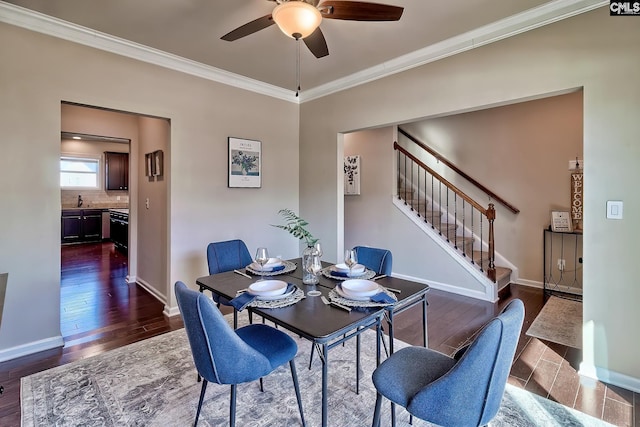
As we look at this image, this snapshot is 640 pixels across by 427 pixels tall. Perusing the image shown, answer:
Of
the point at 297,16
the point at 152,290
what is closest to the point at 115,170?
the point at 152,290

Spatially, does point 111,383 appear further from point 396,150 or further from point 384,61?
point 396,150

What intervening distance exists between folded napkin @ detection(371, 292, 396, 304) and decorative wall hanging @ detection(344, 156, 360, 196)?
3.63m

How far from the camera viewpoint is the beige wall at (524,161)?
13.7 feet

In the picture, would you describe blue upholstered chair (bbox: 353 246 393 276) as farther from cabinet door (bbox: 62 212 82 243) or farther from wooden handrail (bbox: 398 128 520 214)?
cabinet door (bbox: 62 212 82 243)

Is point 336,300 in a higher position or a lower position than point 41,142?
lower

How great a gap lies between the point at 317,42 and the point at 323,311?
73.9 inches

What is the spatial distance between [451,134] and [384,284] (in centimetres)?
422

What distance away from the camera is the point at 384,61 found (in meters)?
3.40

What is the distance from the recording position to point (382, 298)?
5.42ft

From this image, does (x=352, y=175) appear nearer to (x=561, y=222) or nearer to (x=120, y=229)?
(x=561, y=222)

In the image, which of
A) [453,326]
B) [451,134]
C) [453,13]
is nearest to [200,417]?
[453,326]

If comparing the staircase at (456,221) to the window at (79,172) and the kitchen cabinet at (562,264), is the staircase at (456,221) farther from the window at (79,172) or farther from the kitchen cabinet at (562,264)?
the window at (79,172)

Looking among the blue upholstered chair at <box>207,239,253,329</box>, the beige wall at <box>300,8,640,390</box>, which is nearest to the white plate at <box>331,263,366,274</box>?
the blue upholstered chair at <box>207,239,253,329</box>

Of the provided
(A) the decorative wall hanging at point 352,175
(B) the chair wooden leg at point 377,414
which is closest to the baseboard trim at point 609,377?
(B) the chair wooden leg at point 377,414
